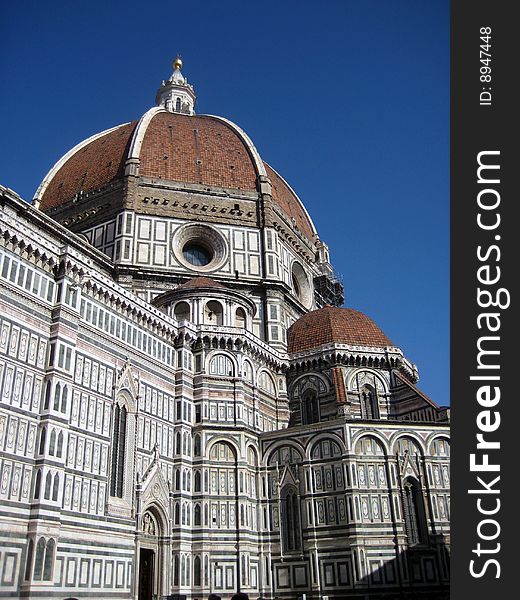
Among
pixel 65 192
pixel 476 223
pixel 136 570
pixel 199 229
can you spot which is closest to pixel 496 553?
pixel 476 223

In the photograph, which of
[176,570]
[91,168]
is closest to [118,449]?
[176,570]

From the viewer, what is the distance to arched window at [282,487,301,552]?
2986 centimetres

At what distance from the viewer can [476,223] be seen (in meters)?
10.2

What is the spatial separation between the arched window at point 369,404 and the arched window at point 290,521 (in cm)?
650

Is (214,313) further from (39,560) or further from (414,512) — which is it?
(39,560)

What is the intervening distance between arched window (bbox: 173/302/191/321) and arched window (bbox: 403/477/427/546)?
14021 millimetres

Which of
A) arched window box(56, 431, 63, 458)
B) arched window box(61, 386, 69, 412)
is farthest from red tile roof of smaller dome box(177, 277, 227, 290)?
arched window box(56, 431, 63, 458)

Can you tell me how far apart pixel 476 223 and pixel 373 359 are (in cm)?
2642

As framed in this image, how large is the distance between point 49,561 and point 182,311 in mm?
15395

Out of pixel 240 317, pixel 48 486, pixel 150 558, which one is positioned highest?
pixel 240 317

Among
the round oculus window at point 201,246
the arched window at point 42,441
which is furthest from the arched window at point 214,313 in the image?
the arched window at point 42,441

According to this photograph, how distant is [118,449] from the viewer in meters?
26.6

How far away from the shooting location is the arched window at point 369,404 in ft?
114

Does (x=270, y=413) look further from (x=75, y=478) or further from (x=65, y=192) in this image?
(x=65, y=192)
